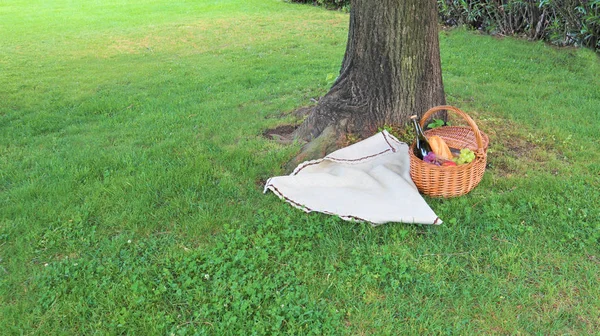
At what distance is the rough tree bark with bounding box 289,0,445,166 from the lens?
4098mm

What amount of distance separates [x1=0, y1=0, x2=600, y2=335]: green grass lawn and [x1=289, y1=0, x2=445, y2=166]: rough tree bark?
0.46m

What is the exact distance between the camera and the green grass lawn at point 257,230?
248 centimetres

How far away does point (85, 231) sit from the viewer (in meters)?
3.26

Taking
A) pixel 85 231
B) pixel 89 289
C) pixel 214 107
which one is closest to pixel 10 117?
pixel 214 107

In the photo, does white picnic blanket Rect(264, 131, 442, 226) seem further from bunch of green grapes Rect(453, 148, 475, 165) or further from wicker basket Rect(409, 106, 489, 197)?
bunch of green grapes Rect(453, 148, 475, 165)

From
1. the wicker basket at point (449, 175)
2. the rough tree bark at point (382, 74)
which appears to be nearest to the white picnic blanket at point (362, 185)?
the wicker basket at point (449, 175)

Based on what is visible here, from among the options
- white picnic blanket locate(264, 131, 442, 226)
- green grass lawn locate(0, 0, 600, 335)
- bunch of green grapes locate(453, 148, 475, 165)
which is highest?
bunch of green grapes locate(453, 148, 475, 165)

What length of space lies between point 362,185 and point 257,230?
0.92 meters

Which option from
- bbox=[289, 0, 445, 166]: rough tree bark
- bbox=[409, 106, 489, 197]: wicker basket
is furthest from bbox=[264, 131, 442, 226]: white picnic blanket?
bbox=[289, 0, 445, 166]: rough tree bark

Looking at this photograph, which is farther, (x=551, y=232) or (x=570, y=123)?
(x=570, y=123)

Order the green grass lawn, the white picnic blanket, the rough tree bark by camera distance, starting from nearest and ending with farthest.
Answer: the green grass lawn, the white picnic blanket, the rough tree bark

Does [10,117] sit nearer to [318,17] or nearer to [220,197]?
[220,197]

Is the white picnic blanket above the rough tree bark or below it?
below

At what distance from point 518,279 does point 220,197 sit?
82.7 inches
